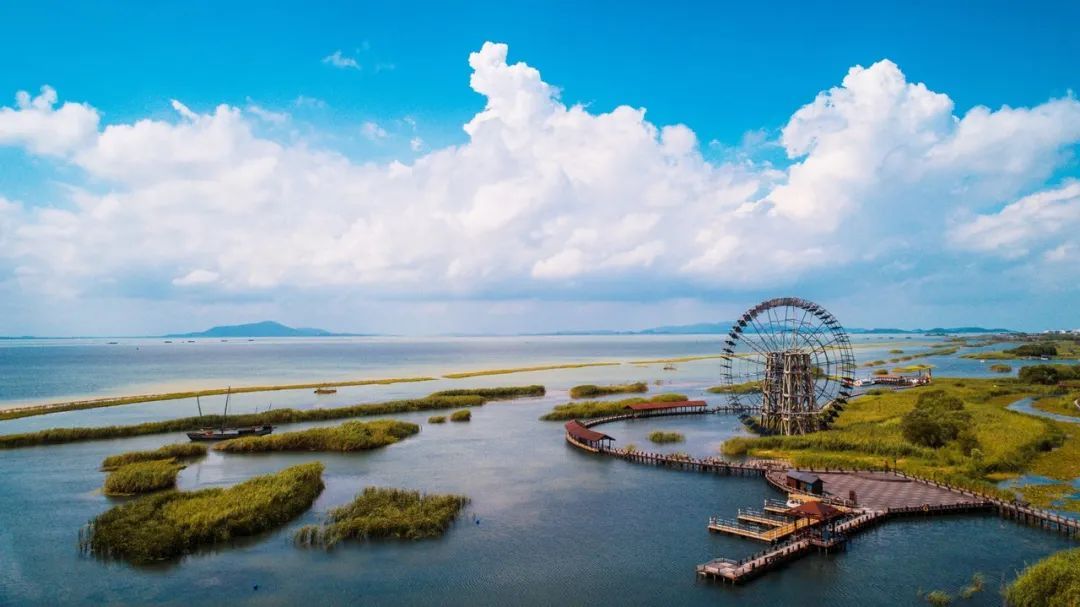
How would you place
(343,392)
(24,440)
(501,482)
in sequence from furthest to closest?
(343,392), (24,440), (501,482)

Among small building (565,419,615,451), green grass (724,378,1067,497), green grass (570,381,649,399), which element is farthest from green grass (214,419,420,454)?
green grass (570,381,649,399)

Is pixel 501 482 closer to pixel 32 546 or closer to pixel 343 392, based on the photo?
pixel 32 546

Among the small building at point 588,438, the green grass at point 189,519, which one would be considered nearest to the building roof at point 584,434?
the small building at point 588,438

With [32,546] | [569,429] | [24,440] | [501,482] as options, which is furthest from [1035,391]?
[24,440]

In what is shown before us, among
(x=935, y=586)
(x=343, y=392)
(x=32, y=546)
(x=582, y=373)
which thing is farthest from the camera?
(x=582, y=373)

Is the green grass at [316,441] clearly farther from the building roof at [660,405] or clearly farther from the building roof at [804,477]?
the building roof at [804,477]

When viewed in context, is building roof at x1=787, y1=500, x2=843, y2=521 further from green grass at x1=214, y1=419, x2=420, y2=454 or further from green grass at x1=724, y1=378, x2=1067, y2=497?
green grass at x1=214, y1=419, x2=420, y2=454

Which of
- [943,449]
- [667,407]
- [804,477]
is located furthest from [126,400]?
[943,449]
